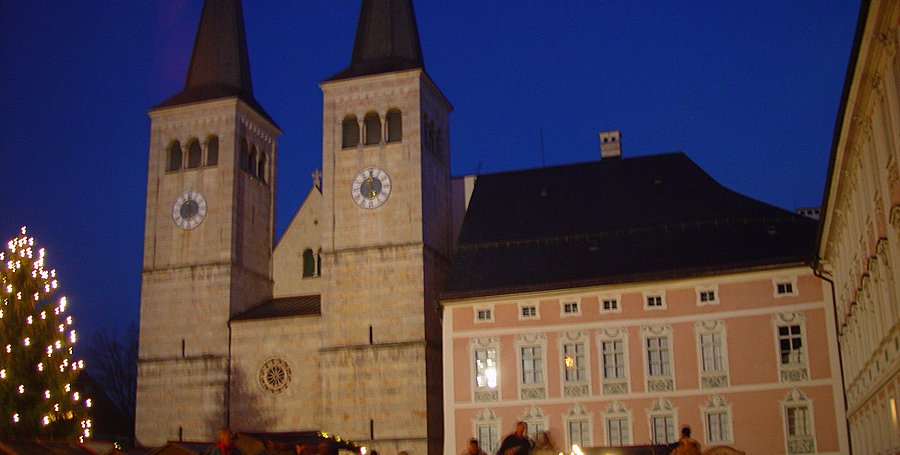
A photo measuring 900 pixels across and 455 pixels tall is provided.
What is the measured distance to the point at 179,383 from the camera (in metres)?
47.3

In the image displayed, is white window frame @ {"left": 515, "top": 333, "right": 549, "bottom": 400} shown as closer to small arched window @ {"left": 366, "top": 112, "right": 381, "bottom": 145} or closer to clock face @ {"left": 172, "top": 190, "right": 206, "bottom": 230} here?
small arched window @ {"left": 366, "top": 112, "right": 381, "bottom": 145}

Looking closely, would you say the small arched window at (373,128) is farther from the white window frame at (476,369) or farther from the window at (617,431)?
the window at (617,431)

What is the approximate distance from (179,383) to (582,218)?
1874 cm

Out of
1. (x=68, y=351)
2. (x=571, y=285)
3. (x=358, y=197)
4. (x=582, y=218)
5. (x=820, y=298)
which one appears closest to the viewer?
(x=68, y=351)

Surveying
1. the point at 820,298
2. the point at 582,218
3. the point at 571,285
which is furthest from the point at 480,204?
the point at 820,298

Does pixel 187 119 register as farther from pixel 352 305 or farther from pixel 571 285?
pixel 571 285

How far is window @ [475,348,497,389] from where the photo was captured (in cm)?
4000

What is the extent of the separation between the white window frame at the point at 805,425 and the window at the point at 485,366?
10204 millimetres

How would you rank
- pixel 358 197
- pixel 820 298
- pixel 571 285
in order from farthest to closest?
pixel 358 197 < pixel 571 285 < pixel 820 298

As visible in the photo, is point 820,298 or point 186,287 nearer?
point 820,298

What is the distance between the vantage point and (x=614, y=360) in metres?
38.8

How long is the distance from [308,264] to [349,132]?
7.28 meters

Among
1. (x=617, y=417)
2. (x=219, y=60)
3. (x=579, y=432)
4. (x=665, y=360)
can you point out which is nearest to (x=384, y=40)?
(x=219, y=60)

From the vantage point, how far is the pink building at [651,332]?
3659cm
